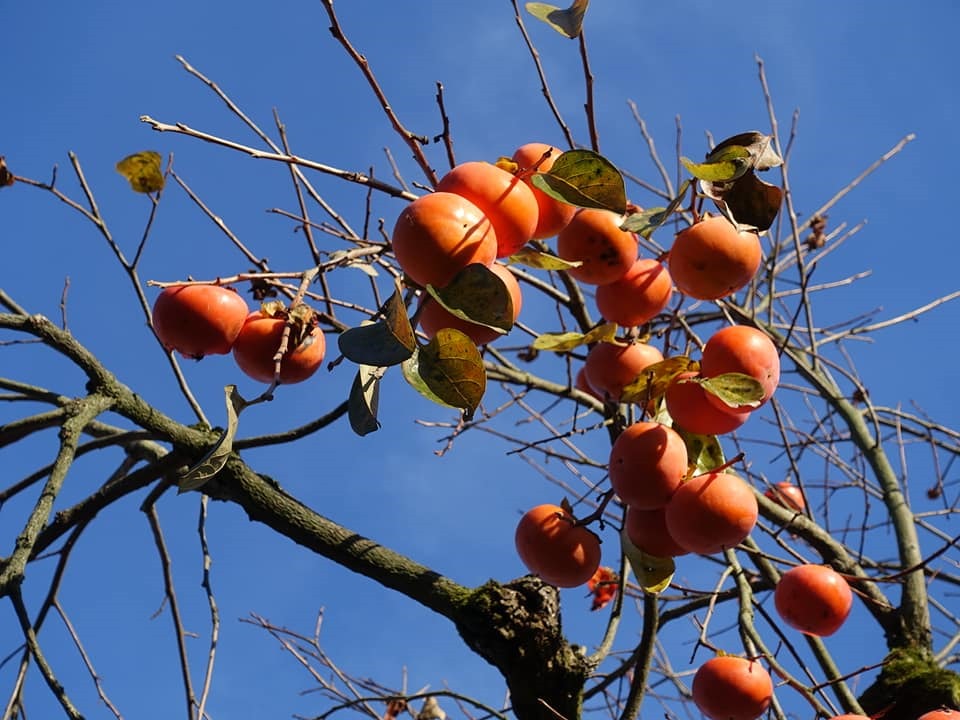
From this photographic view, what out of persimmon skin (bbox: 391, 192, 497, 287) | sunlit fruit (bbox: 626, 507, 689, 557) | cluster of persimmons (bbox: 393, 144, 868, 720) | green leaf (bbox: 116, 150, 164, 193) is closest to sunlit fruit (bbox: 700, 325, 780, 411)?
cluster of persimmons (bbox: 393, 144, 868, 720)

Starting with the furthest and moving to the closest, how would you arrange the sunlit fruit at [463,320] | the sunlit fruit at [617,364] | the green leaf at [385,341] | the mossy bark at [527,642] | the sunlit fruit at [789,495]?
the sunlit fruit at [789,495], the mossy bark at [527,642], the sunlit fruit at [617,364], the sunlit fruit at [463,320], the green leaf at [385,341]

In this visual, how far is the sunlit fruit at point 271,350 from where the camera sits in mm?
1485

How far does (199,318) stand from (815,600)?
50.1 inches

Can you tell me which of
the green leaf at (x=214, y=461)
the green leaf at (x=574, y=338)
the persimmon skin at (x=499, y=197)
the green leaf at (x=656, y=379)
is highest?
the green leaf at (x=574, y=338)

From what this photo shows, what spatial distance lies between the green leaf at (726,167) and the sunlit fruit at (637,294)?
21 cm

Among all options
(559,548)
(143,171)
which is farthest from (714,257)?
(143,171)

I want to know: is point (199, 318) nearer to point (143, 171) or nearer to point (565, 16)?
point (143, 171)

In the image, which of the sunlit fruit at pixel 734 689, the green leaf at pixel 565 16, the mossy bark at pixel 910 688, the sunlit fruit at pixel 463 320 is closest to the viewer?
the sunlit fruit at pixel 463 320

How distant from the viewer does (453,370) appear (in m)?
1.07

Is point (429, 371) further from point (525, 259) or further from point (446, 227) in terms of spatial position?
point (525, 259)

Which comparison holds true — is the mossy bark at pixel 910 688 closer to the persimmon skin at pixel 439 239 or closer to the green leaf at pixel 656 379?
the green leaf at pixel 656 379

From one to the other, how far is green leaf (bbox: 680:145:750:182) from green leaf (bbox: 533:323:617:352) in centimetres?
31

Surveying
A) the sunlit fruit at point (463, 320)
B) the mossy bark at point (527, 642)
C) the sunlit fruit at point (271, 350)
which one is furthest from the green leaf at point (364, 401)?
the mossy bark at point (527, 642)

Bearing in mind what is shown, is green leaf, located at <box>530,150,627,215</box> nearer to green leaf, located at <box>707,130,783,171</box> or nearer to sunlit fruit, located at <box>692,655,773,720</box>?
green leaf, located at <box>707,130,783,171</box>
